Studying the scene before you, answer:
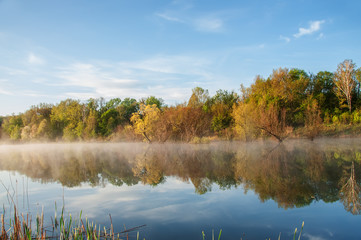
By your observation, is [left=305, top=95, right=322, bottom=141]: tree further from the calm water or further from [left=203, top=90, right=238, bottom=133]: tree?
the calm water

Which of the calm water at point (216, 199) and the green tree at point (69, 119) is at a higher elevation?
the green tree at point (69, 119)

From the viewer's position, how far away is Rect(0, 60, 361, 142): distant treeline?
3641 centimetres

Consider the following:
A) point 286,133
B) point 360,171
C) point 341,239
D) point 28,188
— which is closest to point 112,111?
point 286,133

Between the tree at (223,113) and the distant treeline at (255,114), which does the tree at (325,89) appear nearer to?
the distant treeline at (255,114)

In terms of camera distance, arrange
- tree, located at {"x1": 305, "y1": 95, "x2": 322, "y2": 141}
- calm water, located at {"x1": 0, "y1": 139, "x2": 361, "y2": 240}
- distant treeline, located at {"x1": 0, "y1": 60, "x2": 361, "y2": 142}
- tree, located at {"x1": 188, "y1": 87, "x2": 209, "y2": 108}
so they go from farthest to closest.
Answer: tree, located at {"x1": 188, "y1": 87, "x2": 209, "y2": 108} → distant treeline, located at {"x1": 0, "y1": 60, "x2": 361, "y2": 142} → tree, located at {"x1": 305, "y1": 95, "x2": 322, "y2": 141} → calm water, located at {"x1": 0, "y1": 139, "x2": 361, "y2": 240}

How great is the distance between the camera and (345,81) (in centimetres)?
4422

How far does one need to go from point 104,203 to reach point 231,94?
4884 centimetres

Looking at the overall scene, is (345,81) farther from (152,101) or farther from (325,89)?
(152,101)

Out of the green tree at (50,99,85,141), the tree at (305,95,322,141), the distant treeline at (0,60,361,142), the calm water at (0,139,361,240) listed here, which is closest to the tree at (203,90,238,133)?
the distant treeline at (0,60,361,142)

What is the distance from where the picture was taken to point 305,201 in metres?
7.91

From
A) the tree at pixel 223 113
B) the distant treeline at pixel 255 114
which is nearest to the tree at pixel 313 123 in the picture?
the distant treeline at pixel 255 114

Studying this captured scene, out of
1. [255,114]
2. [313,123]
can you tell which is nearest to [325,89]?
[313,123]

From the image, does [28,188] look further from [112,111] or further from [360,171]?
[112,111]

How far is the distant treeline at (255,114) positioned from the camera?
36406 mm
